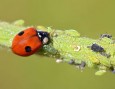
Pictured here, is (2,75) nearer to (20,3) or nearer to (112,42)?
(20,3)

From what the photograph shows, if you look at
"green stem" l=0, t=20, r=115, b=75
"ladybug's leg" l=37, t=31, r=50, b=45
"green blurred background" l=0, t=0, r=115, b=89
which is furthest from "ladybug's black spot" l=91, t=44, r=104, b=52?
"green blurred background" l=0, t=0, r=115, b=89

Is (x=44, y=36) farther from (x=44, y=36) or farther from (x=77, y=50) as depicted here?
(x=77, y=50)

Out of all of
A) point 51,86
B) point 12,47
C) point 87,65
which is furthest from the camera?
point 51,86

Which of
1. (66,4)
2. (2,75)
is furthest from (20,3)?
(2,75)

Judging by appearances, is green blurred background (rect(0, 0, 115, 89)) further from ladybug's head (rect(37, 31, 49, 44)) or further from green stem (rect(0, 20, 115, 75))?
green stem (rect(0, 20, 115, 75))

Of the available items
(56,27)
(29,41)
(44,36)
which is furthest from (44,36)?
(56,27)

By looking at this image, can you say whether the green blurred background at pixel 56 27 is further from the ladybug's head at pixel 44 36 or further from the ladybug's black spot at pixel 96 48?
the ladybug's black spot at pixel 96 48
